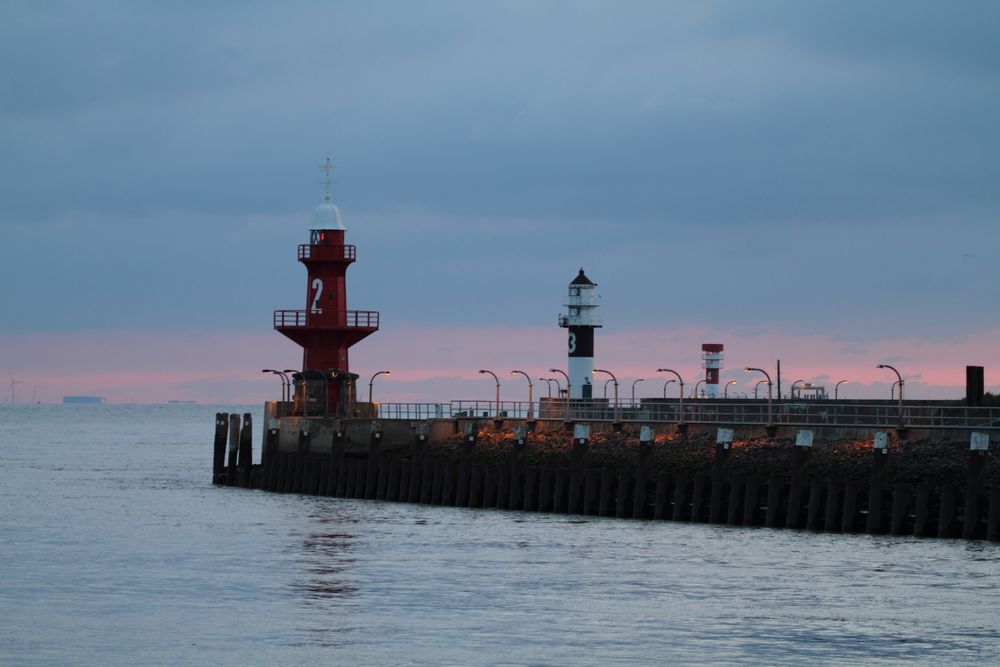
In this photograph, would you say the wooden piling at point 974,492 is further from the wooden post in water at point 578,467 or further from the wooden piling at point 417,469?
the wooden piling at point 417,469

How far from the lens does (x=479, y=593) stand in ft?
141

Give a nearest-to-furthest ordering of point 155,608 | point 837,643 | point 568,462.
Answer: point 837,643 → point 155,608 → point 568,462

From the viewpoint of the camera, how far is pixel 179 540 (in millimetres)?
57250

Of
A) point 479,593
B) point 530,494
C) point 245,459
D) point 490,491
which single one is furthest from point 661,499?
point 245,459

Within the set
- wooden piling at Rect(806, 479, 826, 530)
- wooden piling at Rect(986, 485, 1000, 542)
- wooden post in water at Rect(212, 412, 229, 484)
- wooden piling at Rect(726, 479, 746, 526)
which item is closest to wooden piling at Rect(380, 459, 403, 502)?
wooden post in water at Rect(212, 412, 229, 484)

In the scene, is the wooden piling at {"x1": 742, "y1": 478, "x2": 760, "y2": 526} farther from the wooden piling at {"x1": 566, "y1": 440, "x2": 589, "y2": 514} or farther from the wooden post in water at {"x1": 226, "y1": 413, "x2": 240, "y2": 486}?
the wooden post in water at {"x1": 226, "y1": 413, "x2": 240, "y2": 486}

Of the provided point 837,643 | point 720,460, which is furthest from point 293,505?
point 837,643

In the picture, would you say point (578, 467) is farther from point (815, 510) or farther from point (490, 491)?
point (815, 510)

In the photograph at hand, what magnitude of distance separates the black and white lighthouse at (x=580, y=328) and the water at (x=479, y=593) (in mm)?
31331

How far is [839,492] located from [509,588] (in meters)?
13.0

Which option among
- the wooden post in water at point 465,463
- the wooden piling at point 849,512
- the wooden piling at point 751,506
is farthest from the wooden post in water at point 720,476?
the wooden post in water at point 465,463

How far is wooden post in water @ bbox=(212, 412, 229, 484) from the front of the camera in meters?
83.9

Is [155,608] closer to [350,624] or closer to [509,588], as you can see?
[350,624]

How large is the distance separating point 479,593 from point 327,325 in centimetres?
3932
